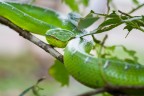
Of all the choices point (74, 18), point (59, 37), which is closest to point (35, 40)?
point (59, 37)

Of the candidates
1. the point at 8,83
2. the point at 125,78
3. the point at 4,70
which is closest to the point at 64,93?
the point at 8,83

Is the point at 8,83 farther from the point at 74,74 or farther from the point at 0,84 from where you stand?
the point at 74,74

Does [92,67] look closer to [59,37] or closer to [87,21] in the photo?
[87,21]

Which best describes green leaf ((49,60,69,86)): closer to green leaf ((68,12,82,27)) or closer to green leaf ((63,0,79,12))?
green leaf ((68,12,82,27))

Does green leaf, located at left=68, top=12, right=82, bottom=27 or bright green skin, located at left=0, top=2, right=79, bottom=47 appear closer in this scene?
bright green skin, located at left=0, top=2, right=79, bottom=47

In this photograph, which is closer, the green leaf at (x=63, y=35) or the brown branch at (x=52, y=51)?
the brown branch at (x=52, y=51)

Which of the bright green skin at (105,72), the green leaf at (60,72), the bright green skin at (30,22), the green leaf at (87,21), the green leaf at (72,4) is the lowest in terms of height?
Answer: the bright green skin at (105,72)

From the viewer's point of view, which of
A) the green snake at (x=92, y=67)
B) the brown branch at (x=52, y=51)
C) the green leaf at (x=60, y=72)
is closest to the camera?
the brown branch at (x=52, y=51)

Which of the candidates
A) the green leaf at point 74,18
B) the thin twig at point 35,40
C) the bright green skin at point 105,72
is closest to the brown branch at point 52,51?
the thin twig at point 35,40

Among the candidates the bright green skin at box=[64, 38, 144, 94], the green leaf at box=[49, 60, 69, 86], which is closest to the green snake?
the bright green skin at box=[64, 38, 144, 94]

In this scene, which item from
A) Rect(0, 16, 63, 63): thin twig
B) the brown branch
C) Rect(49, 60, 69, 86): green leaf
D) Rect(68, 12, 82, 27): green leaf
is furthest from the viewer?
Rect(68, 12, 82, 27): green leaf

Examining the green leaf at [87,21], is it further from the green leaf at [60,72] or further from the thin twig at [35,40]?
the green leaf at [60,72]
